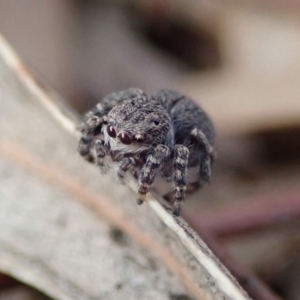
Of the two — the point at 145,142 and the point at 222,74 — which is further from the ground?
the point at 222,74

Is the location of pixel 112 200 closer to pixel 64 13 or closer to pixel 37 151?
pixel 37 151

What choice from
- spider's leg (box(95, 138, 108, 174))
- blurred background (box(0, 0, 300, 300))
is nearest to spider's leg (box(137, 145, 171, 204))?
spider's leg (box(95, 138, 108, 174))

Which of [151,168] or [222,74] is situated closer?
[151,168]

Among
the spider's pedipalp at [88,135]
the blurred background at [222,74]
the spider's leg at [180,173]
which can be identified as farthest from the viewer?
the blurred background at [222,74]


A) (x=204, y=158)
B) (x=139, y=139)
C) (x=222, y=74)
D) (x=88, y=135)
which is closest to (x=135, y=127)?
(x=139, y=139)

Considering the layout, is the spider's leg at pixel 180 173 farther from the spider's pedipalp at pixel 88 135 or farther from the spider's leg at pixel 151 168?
the spider's pedipalp at pixel 88 135

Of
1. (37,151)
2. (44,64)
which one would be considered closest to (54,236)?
(37,151)

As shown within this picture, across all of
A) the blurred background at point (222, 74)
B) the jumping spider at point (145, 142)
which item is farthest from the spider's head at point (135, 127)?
the blurred background at point (222, 74)

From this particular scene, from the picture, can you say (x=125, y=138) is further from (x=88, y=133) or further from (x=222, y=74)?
(x=222, y=74)
